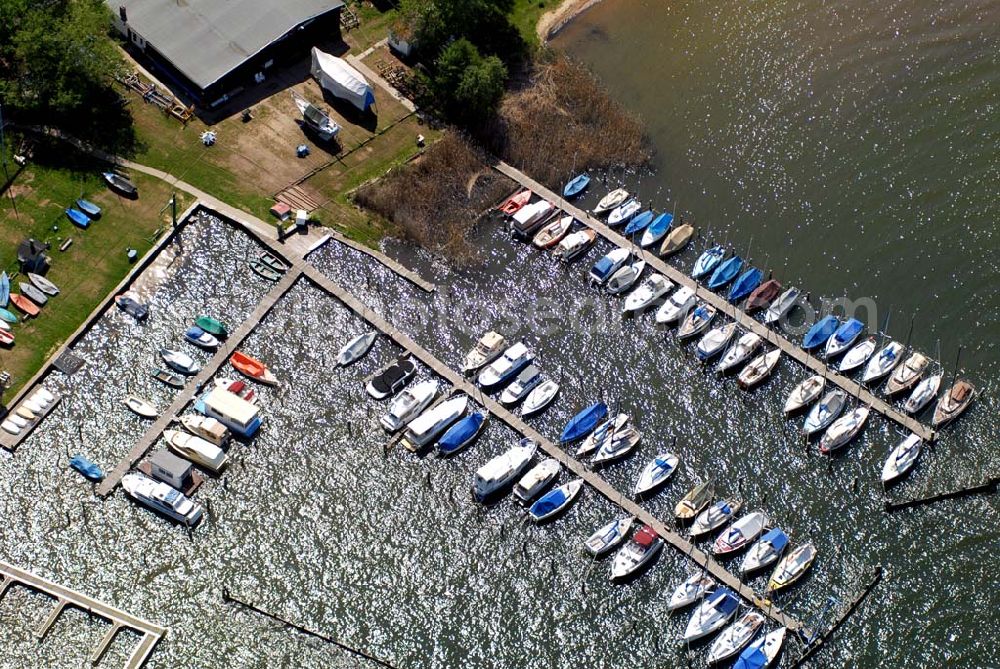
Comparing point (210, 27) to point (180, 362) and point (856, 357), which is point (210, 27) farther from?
point (856, 357)

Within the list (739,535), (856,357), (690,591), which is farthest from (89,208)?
(856,357)

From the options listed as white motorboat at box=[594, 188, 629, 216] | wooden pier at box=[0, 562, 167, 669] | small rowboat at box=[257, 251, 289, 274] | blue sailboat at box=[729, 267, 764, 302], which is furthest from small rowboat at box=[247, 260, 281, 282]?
blue sailboat at box=[729, 267, 764, 302]

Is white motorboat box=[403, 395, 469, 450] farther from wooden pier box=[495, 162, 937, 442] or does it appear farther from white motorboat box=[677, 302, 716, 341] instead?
wooden pier box=[495, 162, 937, 442]

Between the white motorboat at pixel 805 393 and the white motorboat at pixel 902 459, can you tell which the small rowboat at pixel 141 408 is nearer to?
the white motorboat at pixel 805 393

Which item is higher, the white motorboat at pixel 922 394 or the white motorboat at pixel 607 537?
the white motorboat at pixel 607 537

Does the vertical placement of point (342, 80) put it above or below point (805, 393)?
above

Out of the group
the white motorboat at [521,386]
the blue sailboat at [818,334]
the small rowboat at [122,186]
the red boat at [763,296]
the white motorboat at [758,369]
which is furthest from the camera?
the small rowboat at [122,186]

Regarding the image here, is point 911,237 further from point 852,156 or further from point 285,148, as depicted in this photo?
point 285,148

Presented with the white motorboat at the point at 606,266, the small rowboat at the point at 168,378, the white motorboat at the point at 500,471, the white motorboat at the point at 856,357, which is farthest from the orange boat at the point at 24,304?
the white motorboat at the point at 856,357
